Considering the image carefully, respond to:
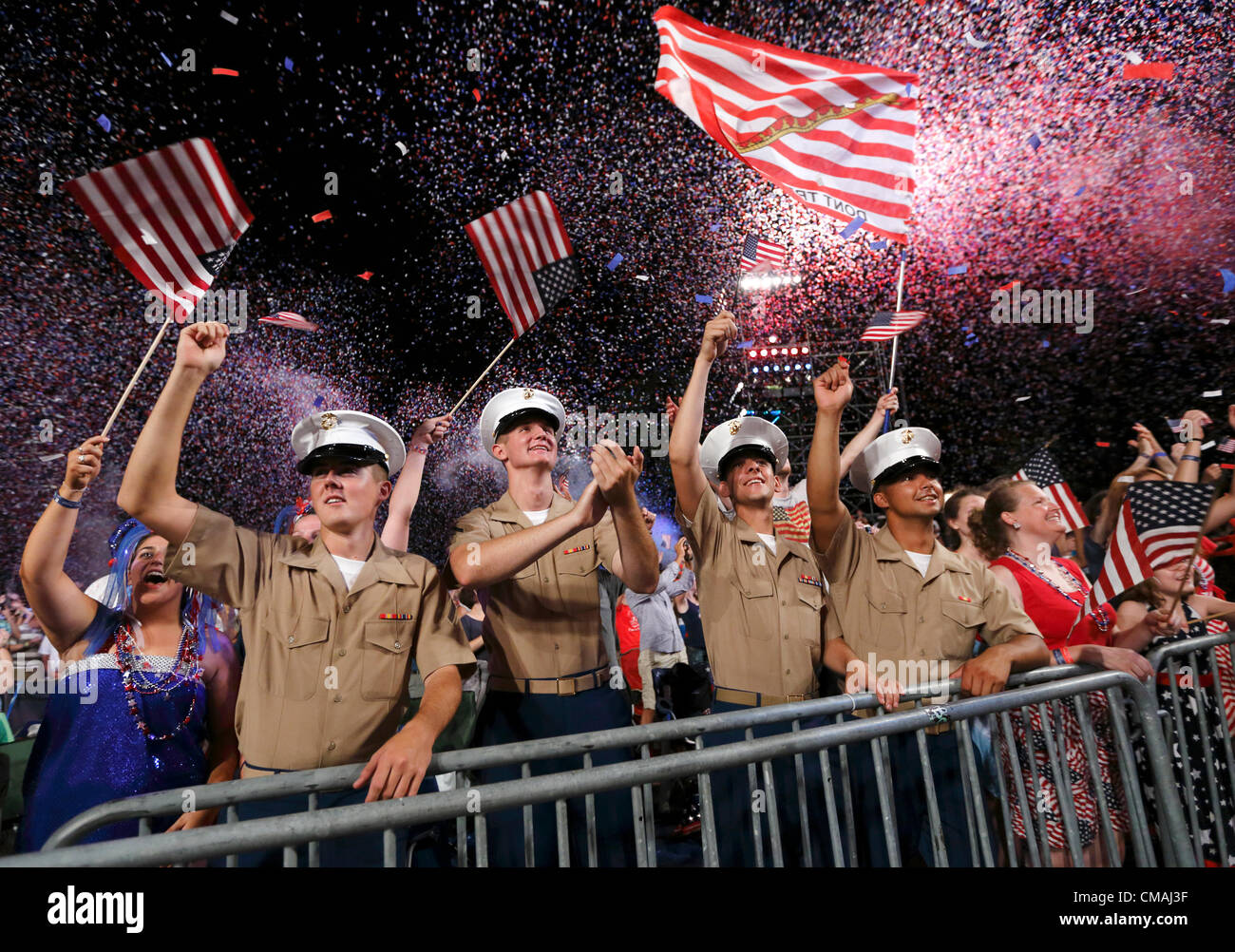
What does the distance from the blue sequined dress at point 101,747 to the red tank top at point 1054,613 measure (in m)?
3.62

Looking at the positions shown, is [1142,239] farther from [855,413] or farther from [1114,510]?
[1114,510]

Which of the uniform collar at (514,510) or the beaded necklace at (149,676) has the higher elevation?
the uniform collar at (514,510)

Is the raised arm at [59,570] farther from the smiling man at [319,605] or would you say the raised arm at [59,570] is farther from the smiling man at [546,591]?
the smiling man at [546,591]

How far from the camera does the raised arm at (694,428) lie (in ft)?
10.7

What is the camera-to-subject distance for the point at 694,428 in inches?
128

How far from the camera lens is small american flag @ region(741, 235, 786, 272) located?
704 cm

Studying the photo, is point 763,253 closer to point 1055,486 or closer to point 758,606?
→ point 1055,486

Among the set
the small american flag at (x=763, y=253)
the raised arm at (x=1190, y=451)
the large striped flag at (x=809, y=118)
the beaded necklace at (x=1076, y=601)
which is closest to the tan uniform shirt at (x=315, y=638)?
the beaded necklace at (x=1076, y=601)

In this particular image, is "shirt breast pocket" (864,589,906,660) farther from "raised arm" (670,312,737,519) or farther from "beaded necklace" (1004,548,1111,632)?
"beaded necklace" (1004,548,1111,632)

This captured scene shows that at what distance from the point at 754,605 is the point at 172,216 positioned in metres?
2.82

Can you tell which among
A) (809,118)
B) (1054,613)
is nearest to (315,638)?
(1054,613)
